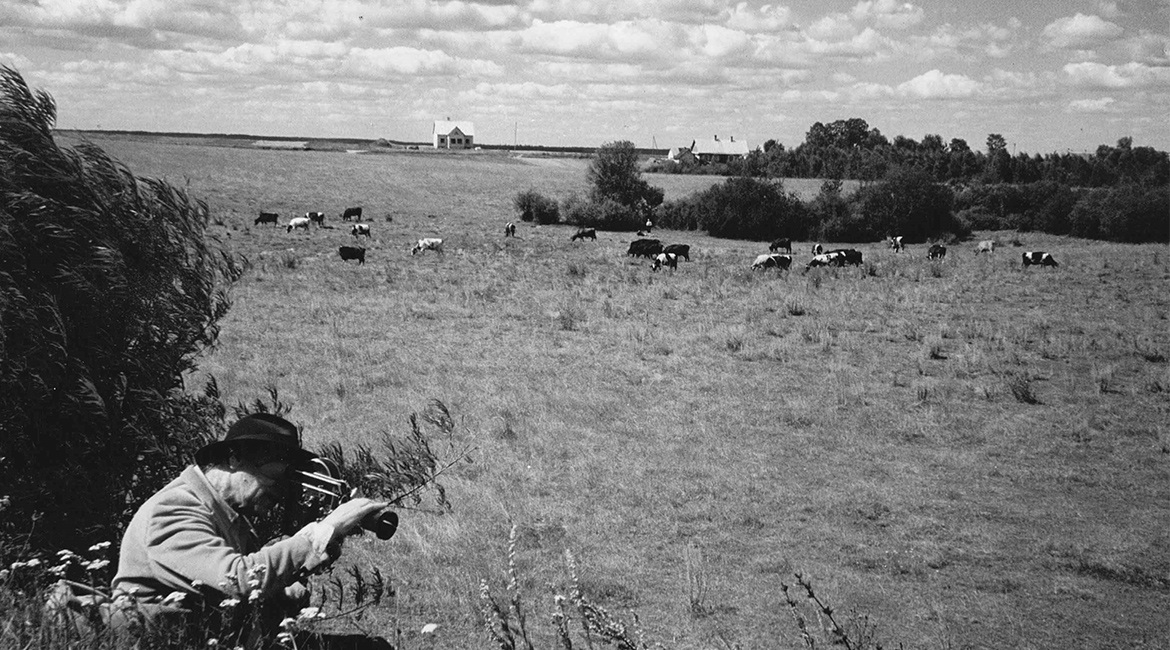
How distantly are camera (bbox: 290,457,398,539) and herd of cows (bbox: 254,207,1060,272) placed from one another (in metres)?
26.9

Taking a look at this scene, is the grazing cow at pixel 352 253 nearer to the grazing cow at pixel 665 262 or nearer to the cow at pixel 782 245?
the grazing cow at pixel 665 262

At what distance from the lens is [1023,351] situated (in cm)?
1712

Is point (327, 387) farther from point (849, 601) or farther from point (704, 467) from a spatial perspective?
point (849, 601)

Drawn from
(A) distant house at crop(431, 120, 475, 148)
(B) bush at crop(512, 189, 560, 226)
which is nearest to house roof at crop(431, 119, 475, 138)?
(A) distant house at crop(431, 120, 475, 148)

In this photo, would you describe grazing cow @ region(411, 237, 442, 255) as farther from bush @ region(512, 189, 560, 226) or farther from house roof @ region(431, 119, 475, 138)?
house roof @ region(431, 119, 475, 138)

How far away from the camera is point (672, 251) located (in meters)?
36.3

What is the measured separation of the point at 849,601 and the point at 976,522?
8.93ft

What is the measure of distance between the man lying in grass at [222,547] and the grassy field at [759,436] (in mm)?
1687

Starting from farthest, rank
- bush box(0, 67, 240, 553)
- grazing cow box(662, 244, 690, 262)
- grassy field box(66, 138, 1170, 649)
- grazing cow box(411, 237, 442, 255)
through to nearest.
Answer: grazing cow box(662, 244, 690, 262)
grazing cow box(411, 237, 442, 255)
grassy field box(66, 138, 1170, 649)
bush box(0, 67, 240, 553)

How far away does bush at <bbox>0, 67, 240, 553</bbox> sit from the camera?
4.82 meters

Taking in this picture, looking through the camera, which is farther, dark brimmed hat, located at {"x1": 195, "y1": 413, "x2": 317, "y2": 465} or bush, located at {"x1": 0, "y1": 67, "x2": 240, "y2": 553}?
bush, located at {"x1": 0, "y1": 67, "x2": 240, "y2": 553}

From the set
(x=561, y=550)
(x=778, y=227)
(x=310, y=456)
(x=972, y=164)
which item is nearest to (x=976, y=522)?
(x=561, y=550)

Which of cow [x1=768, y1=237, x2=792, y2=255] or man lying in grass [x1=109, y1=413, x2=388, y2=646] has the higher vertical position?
man lying in grass [x1=109, y1=413, x2=388, y2=646]

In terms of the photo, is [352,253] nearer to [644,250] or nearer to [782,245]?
[644,250]
